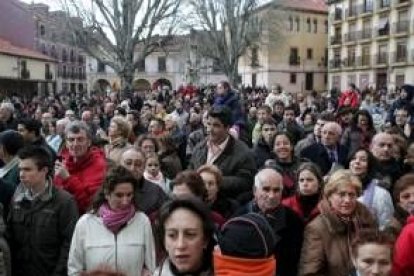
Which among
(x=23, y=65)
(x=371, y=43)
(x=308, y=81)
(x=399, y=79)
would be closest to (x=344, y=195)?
(x=23, y=65)

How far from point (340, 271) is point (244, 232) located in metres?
1.79

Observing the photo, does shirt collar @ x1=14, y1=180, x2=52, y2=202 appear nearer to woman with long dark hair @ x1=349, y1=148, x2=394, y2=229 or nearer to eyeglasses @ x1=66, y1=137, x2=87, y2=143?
eyeglasses @ x1=66, y1=137, x2=87, y2=143

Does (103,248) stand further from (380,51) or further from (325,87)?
(325,87)

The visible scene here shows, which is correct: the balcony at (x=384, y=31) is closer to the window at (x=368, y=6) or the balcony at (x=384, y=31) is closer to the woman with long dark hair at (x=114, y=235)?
the window at (x=368, y=6)

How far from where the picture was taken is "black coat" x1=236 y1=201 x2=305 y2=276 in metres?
3.69

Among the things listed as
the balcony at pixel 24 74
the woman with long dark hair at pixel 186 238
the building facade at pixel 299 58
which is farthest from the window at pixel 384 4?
the woman with long dark hair at pixel 186 238

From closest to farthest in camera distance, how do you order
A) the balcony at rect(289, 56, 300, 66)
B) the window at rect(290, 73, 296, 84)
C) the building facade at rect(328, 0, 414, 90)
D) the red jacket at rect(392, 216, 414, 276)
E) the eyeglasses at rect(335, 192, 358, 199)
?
the red jacket at rect(392, 216, 414, 276) < the eyeglasses at rect(335, 192, 358, 199) < the building facade at rect(328, 0, 414, 90) < the balcony at rect(289, 56, 300, 66) < the window at rect(290, 73, 296, 84)

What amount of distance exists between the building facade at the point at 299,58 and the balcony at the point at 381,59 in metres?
11.9

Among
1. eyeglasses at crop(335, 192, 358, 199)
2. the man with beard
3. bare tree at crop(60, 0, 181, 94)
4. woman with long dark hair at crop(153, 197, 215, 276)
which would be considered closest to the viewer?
woman with long dark hair at crop(153, 197, 215, 276)

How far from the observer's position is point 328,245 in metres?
3.60

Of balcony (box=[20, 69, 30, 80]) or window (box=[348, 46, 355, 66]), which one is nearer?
balcony (box=[20, 69, 30, 80])

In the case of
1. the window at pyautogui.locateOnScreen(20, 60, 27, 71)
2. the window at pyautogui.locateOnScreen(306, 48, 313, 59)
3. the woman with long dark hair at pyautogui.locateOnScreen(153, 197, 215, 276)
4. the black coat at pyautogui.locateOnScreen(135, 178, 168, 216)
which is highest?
the window at pyautogui.locateOnScreen(306, 48, 313, 59)

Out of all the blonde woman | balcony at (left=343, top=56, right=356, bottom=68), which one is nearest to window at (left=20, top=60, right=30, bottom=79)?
balcony at (left=343, top=56, right=356, bottom=68)

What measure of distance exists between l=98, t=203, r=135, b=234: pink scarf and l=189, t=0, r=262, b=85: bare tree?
2825cm
